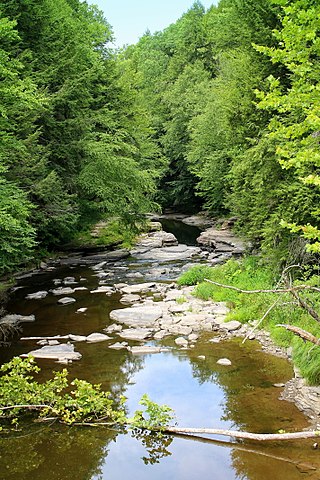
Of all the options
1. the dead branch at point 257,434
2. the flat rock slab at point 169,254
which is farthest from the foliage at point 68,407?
the flat rock slab at point 169,254

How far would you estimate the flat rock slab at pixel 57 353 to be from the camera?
1003 cm

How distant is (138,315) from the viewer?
12812mm

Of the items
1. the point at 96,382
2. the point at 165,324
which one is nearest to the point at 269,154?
the point at 165,324

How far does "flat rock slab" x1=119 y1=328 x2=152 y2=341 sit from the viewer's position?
1134 cm

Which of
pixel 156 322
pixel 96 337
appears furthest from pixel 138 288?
pixel 96 337

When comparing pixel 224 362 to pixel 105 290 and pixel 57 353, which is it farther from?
pixel 105 290

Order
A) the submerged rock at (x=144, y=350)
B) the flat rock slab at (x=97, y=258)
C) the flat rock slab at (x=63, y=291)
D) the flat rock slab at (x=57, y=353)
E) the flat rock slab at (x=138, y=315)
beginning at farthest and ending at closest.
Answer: the flat rock slab at (x=97, y=258) < the flat rock slab at (x=63, y=291) < the flat rock slab at (x=138, y=315) < the submerged rock at (x=144, y=350) < the flat rock slab at (x=57, y=353)

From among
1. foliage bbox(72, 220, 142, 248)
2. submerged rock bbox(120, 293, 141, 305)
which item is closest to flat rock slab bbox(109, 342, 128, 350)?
submerged rock bbox(120, 293, 141, 305)

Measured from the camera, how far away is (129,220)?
24141 mm

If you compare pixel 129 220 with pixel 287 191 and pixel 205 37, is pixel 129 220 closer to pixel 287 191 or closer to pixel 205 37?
pixel 287 191

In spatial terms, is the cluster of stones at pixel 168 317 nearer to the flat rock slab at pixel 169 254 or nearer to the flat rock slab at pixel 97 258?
the flat rock slab at pixel 97 258

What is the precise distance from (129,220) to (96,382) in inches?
618

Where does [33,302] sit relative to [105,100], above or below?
below

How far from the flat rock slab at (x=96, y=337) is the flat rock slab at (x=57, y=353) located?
2.01ft
